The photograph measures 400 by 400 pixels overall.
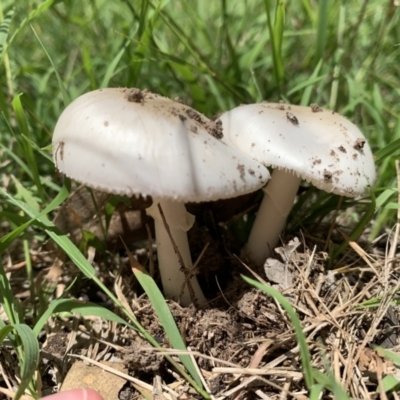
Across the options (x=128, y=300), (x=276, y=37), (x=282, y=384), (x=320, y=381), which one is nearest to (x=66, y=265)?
(x=128, y=300)

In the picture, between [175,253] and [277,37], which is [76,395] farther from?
[277,37]

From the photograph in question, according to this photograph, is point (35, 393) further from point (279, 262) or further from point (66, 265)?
point (279, 262)

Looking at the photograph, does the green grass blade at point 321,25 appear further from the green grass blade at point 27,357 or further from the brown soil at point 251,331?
the green grass blade at point 27,357

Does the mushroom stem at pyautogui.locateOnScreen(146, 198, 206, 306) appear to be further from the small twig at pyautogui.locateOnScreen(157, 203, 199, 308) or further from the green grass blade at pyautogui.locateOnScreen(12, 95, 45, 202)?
the green grass blade at pyautogui.locateOnScreen(12, 95, 45, 202)

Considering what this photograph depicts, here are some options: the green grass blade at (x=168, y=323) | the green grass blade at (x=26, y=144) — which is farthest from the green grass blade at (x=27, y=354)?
the green grass blade at (x=26, y=144)

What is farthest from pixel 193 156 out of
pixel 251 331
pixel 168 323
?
pixel 251 331

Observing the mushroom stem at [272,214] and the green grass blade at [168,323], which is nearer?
the green grass blade at [168,323]

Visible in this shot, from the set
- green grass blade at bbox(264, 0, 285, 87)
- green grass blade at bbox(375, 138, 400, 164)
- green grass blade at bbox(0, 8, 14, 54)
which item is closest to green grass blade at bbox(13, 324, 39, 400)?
green grass blade at bbox(0, 8, 14, 54)

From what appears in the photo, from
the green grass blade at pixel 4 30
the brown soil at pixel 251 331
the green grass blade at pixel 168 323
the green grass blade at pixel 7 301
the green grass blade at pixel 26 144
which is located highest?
the green grass blade at pixel 4 30
